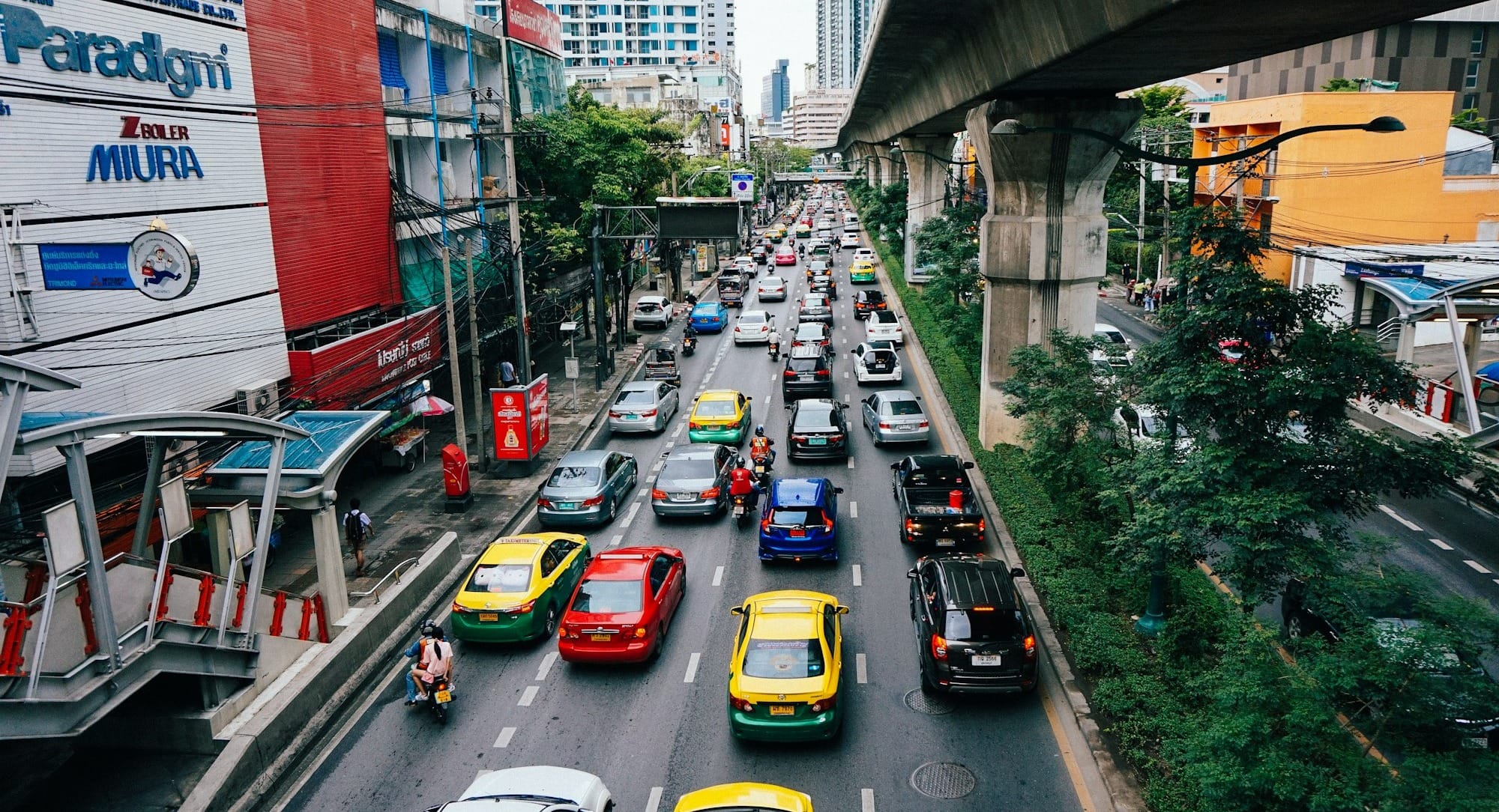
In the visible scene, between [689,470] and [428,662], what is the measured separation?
368 inches

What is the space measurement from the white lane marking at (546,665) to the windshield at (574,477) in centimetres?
625

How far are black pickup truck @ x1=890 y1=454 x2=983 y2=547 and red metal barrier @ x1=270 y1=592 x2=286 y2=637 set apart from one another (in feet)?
36.0

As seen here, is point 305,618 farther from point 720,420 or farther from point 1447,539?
point 1447,539

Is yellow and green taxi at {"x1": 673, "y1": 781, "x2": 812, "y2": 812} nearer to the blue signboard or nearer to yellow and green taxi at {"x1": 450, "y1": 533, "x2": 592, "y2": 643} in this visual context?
yellow and green taxi at {"x1": 450, "y1": 533, "x2": 592, "y2": 643}

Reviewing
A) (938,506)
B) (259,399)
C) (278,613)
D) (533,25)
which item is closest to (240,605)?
(278,613)

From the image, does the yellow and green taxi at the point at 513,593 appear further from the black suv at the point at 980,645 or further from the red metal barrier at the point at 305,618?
the black suv at the point at 980,645

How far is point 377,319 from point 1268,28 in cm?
2233

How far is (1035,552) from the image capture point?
1655cm

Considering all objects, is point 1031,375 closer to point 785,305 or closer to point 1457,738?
point 1457,738

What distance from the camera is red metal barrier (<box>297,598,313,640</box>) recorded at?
15438 mm

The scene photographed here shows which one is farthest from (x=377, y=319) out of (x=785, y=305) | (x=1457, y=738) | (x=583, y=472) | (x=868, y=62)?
(x=785, y=305)

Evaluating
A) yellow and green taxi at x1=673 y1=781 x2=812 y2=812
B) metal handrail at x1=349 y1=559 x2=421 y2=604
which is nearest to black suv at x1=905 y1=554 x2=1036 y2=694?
yellow and green taxi at x1=673 y1=781 x2=812 y2=812

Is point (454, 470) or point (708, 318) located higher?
point (708, 318)

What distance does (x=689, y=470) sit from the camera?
73.0 feet
